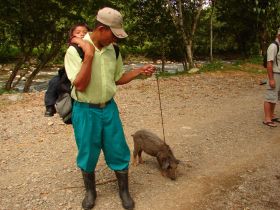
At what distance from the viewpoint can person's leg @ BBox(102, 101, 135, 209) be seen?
14.5ft

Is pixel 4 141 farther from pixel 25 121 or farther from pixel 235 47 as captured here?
pixel 235 47

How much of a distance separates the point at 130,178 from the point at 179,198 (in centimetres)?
76

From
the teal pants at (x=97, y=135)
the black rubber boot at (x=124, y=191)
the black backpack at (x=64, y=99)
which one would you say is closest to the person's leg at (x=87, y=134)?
the teal pants at (x=97, y=135)

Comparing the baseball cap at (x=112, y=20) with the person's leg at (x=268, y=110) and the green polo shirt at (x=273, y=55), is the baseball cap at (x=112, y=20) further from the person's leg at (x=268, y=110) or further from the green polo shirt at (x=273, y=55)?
the person's leg at (x=268, y=110)

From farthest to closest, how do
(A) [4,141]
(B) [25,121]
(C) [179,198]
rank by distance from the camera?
(B) [25,121] < (A) [4,141] < (C) [179,198]

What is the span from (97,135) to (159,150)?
1181 mm

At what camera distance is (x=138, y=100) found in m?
9.81

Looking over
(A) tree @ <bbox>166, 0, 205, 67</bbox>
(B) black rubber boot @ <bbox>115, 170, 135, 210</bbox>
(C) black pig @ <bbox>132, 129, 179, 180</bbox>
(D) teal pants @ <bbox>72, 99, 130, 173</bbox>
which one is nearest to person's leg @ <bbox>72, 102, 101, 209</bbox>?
(D) teal pants @ <bbox>72, 99, 130, 173</bbox>

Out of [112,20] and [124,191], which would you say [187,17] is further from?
[112,20]

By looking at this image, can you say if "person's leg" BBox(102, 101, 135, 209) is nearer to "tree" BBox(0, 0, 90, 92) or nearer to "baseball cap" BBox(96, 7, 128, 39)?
"baseball cap" BBox(96, 7, 128, 39)

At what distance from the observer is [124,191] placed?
15.4 ft

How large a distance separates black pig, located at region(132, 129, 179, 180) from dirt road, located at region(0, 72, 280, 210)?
130mm

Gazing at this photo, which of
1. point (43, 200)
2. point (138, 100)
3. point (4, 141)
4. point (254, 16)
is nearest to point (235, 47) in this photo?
point (254, 16)

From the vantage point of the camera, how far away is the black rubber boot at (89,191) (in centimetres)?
461
